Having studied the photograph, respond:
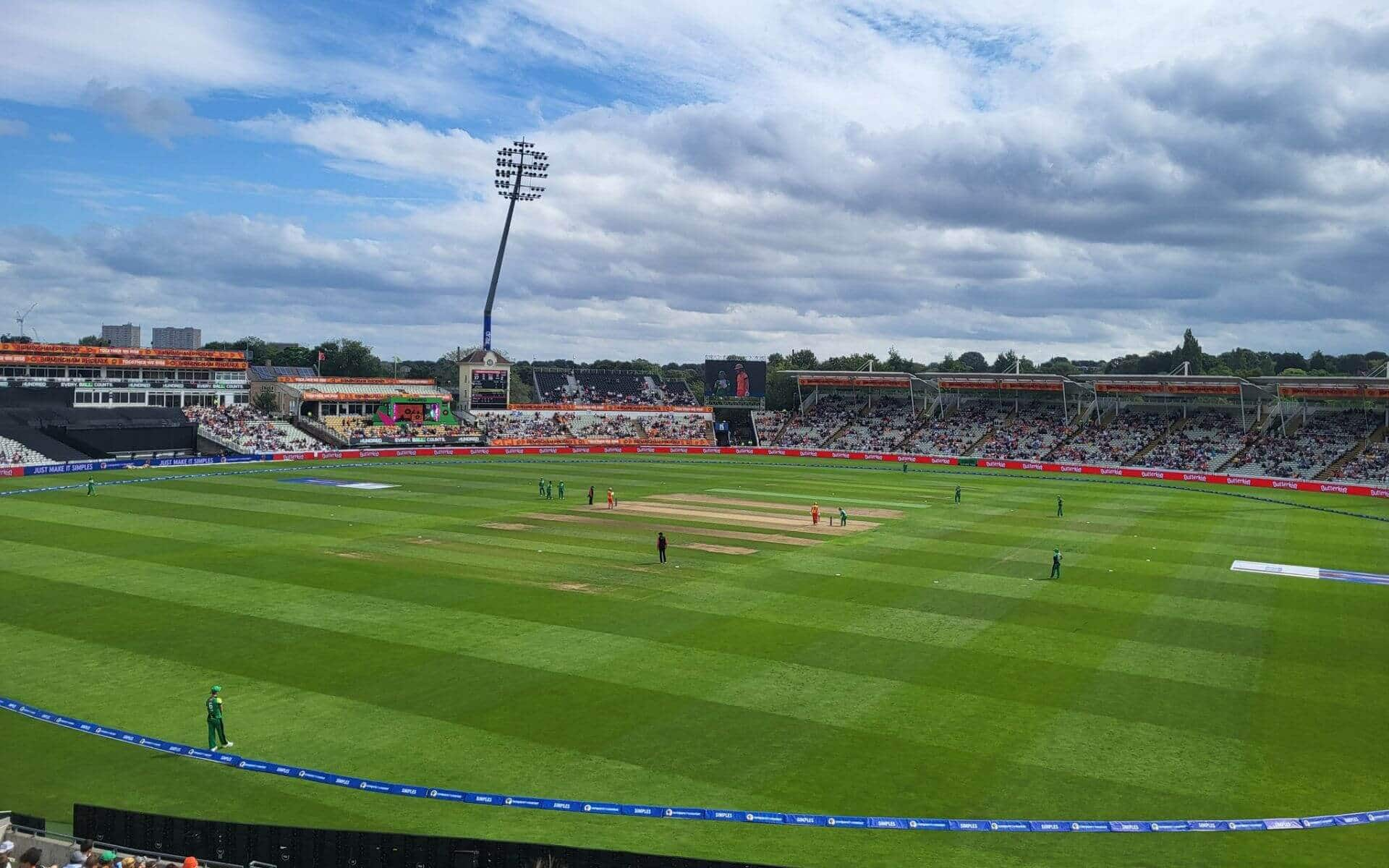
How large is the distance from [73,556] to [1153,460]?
77130 millimetres

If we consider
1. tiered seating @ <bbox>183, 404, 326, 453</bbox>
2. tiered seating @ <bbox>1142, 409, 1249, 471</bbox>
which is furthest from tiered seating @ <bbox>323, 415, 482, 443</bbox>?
tiered seating @ <bbox>1142, 409, 1249, 471</bbox>

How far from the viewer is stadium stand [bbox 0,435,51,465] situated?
72.3 metres

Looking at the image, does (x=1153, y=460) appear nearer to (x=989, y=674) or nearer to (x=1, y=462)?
(x=989, y=674)

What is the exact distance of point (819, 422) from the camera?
10975 centimetres

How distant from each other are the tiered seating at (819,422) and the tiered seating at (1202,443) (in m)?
32.3

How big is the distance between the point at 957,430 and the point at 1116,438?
15053 millimetres

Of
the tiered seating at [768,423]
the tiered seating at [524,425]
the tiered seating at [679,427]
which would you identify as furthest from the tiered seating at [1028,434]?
the tiered seating at [524,425]

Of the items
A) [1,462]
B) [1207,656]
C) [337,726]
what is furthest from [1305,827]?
[1,462]

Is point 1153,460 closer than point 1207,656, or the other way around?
point 1207,656

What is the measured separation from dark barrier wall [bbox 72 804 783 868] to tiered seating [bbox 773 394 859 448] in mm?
91720

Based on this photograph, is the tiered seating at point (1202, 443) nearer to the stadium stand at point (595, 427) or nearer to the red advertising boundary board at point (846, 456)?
the red advertising boundary board at point (846, 456)

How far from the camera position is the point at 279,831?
14359 mm

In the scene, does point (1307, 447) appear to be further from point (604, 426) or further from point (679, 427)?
point (604, 426)

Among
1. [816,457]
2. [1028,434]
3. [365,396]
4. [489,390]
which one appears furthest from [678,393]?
[1028,434]
